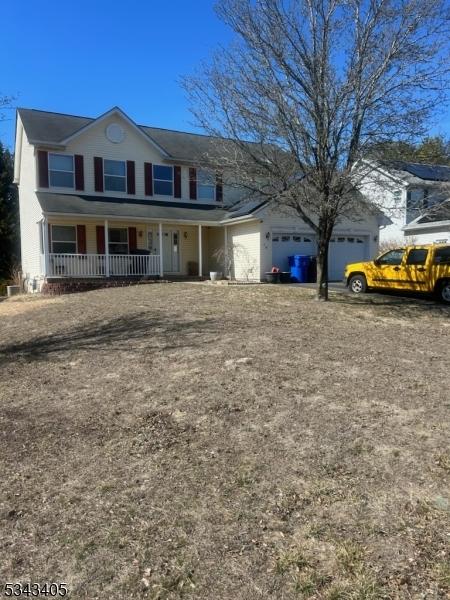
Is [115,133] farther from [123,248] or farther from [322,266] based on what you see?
[322,266]

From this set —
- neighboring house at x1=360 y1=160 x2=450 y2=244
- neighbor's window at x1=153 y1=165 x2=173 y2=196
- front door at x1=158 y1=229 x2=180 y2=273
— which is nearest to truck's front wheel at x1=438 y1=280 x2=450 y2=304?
neighboring house at x1=360 y1=160 x2=450 y2=244

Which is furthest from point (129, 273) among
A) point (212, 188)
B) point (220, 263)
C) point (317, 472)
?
point (317, 472)

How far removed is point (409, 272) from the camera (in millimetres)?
13812

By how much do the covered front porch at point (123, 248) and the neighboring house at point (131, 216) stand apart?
0.04 metres

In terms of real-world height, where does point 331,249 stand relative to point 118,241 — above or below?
below

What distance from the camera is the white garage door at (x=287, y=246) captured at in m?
20.1

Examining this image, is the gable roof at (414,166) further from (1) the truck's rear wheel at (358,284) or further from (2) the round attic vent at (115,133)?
(2) the round attic vent at (115,133)

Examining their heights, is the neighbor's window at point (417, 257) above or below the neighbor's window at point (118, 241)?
below

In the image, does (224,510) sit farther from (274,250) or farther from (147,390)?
(274,250)

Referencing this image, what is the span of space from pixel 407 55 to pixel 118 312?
844 cm

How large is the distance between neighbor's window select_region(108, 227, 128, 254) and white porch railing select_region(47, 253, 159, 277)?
1731 millimetres

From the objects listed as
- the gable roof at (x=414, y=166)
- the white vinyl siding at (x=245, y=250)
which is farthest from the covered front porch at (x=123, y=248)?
the gable roof at (x=414, y=166)

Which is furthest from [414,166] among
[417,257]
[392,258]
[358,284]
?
[358,284]

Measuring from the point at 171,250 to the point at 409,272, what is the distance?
462 inches
